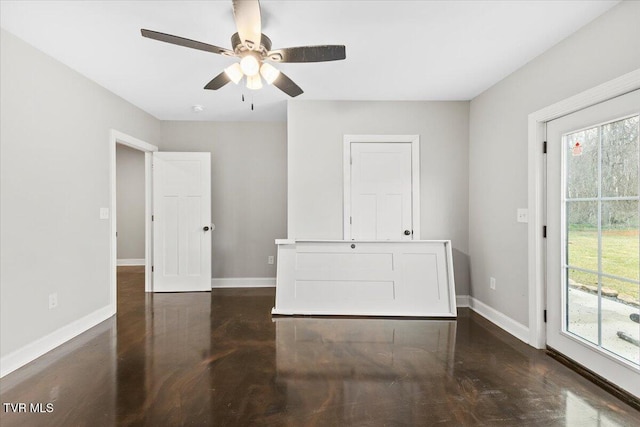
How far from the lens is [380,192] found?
11.8 feet

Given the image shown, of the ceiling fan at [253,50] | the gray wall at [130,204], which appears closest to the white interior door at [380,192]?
the ceiling fan at [253,50]

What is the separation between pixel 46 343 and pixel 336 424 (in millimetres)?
2501

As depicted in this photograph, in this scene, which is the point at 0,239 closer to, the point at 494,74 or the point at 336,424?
the point at 336,424

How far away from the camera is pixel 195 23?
2.08m

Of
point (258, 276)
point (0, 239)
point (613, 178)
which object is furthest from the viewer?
point (258, 276)

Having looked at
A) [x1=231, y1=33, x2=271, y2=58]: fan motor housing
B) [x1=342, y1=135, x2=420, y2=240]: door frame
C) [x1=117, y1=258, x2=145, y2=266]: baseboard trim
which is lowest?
[x1=117, y1=258, x2=145, y2=266]: baseboard trim

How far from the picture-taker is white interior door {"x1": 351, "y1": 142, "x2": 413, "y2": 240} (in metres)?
3.59

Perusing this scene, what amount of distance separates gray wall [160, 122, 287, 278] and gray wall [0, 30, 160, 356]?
1.43 meters

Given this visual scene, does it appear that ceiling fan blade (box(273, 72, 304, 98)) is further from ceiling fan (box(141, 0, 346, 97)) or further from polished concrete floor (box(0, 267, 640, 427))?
polished concrete floor (box(0, 267, 640, 427))

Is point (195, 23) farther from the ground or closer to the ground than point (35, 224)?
farther from the ground

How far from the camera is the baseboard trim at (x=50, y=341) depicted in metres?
2.15

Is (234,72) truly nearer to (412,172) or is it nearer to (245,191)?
(412,172)

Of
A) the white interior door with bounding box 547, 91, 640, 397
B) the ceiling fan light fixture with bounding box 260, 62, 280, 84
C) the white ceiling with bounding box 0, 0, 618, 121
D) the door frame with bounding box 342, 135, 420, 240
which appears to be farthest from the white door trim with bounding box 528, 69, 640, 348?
the ceiling fan light fixture with bounding box 260, 62, 280, 84

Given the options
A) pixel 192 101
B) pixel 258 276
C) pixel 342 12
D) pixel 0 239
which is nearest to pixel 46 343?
pixel 0 239
